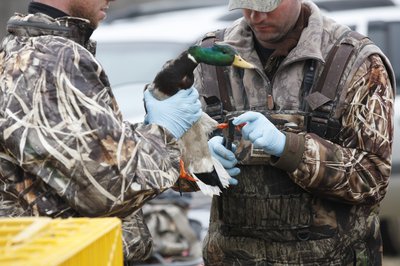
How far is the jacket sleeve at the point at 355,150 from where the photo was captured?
Result: 4.60m

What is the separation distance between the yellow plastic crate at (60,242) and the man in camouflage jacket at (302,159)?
4.73 feet

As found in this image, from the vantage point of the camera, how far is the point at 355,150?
4.68 meters

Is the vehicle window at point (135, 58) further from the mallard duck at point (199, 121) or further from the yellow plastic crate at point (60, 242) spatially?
the yellow plastic crate at point (60, 242)

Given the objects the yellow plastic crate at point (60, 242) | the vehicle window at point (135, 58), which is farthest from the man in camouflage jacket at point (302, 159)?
the vehicle window at point (135, 58)

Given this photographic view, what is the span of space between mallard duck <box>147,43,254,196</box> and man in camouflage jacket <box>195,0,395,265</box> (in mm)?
230

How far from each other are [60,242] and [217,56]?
1658 mm

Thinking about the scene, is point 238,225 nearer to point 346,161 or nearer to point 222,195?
point 222,195

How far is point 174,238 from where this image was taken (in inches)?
293

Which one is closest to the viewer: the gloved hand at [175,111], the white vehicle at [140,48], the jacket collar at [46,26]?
the jacket collar at [46,26]

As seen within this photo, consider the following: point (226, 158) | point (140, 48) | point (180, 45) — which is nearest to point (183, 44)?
point (180, 45)

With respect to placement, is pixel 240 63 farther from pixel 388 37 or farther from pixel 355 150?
pixel 388 37

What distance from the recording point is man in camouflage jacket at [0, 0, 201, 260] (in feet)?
12.7

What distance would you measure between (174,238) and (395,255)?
113 inches

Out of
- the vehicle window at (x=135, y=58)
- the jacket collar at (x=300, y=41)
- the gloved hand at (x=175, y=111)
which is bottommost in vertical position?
the vehicle window at (x=135, y=58)
